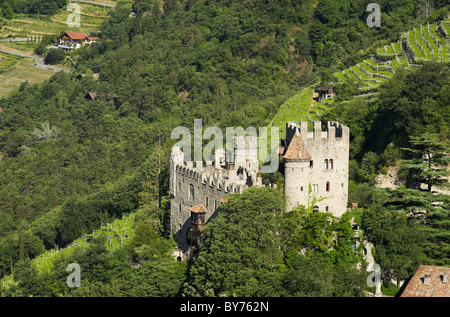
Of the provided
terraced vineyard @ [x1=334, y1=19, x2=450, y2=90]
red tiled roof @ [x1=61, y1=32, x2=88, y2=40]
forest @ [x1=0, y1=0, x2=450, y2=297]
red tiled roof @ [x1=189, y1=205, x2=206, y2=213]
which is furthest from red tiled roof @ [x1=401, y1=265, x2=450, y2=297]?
red tiled roof @ [x1=61, y1=32, x2=88, y2=40]

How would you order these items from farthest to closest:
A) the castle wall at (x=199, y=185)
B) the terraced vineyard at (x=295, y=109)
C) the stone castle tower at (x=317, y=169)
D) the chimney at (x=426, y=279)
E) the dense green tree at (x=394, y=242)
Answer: the terraced vineyard at (x=295, y=109) → the castle wall at (x=199, y=185) → the stone castle tower at (x=317, y=169) → the dense green tree at (x=394, y=242) → the chimney at (x=426, y=279)

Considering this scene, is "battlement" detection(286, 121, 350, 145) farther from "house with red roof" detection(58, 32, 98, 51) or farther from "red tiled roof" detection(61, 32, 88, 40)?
"red tiled roof" detection(61, 32, 88, 40)

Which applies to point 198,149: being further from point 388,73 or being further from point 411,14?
point 411,14

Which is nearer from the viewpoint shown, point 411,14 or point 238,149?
point 238,149

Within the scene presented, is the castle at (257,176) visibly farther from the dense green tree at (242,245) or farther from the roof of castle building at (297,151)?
the dense green tree at (242,245)

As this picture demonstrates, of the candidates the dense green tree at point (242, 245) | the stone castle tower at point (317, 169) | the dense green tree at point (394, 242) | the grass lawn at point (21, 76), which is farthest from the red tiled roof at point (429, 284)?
the grass lawn at point (21, 76)

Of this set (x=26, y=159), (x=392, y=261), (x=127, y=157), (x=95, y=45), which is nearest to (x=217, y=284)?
(x=392, y=261)
